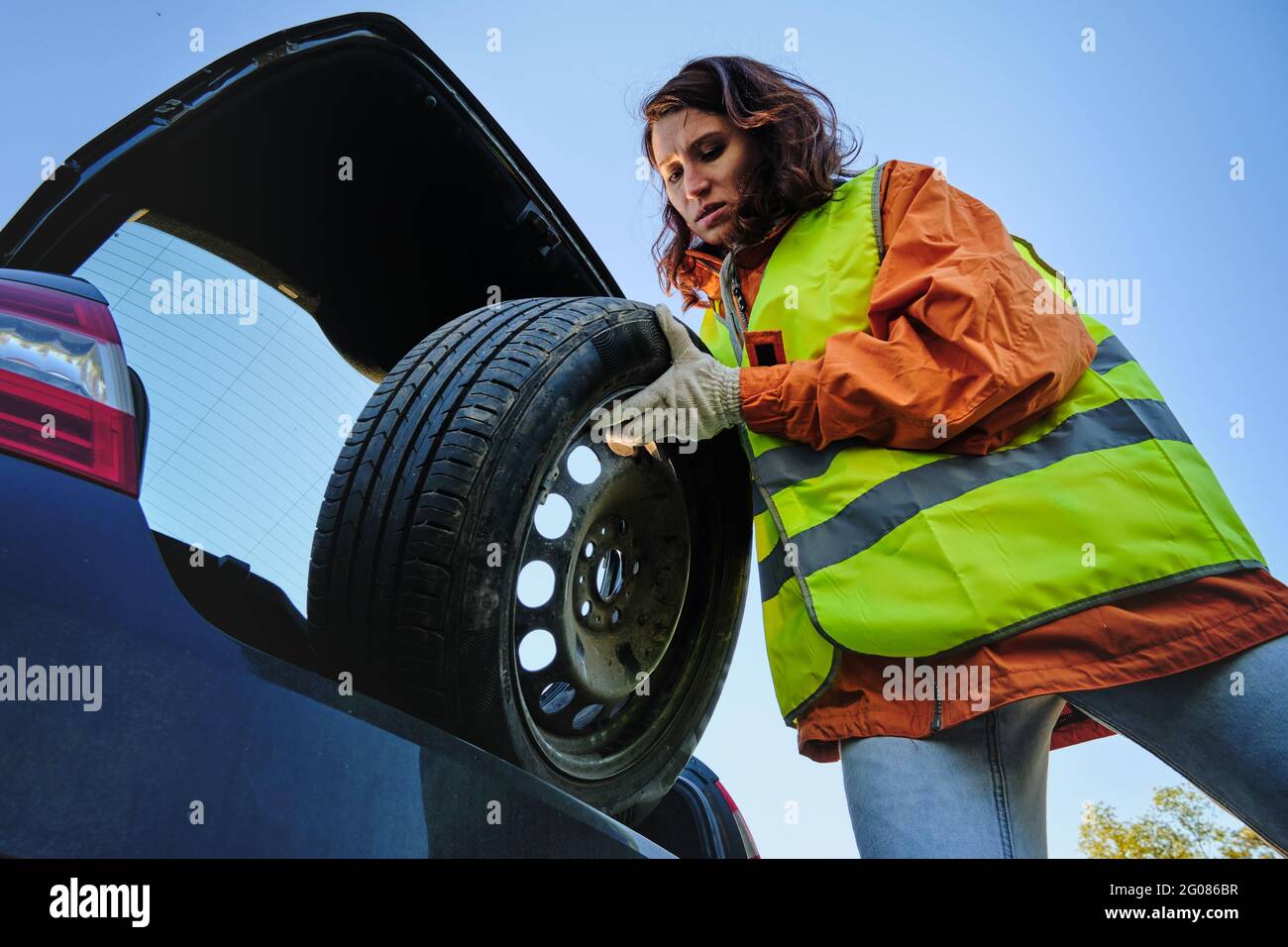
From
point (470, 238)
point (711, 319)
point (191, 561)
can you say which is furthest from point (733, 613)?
point (191, 561)

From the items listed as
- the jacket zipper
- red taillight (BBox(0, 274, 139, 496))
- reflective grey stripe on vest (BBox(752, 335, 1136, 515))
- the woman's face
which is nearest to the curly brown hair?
the woman's face

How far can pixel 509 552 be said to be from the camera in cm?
151

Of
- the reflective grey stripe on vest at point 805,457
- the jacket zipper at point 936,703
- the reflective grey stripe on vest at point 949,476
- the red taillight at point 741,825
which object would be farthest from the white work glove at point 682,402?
the red taillight at point 741,825

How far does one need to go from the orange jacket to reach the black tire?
0.30 metres

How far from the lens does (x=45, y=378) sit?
1.15m

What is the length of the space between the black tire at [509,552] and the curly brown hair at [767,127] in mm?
470

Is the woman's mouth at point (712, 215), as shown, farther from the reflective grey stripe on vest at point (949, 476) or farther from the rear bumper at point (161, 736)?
the rear bumper at point (161, 736)

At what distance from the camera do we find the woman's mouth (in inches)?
89.1

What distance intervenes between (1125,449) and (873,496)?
0.46 meters

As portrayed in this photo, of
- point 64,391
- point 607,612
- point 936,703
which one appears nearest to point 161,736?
point 64,391

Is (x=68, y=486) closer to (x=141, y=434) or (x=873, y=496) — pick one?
(x=141, y=434)

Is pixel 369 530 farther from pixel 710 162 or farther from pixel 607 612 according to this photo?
pixel 710 162

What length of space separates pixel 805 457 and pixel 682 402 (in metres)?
0.26

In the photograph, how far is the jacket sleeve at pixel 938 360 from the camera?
5.66 ft
